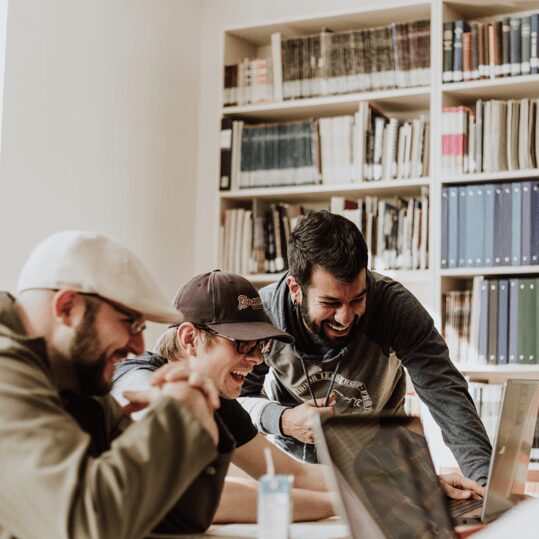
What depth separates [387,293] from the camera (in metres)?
2.38

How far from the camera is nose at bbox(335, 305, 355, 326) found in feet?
7.30

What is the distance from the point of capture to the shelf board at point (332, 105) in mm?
3707

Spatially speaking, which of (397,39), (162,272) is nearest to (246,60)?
(397,39)

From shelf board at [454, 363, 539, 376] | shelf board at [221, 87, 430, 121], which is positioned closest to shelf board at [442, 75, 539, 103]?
shelf board at [221, 87, 430, 121]

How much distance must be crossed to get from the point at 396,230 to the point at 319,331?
1485mm

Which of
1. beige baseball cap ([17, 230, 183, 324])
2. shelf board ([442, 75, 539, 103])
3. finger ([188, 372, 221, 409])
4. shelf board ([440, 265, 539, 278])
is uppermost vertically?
shelf board ([442, 75, 539, 103])

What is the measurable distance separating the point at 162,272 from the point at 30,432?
9.52ft

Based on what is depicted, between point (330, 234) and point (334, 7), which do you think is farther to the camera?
point (334, 7)

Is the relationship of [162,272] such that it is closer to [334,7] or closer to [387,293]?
[334,7]

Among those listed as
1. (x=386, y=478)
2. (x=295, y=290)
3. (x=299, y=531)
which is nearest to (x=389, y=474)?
(x=386, y=478)

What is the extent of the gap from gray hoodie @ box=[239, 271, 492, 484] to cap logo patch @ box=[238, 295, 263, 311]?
1.20 feet

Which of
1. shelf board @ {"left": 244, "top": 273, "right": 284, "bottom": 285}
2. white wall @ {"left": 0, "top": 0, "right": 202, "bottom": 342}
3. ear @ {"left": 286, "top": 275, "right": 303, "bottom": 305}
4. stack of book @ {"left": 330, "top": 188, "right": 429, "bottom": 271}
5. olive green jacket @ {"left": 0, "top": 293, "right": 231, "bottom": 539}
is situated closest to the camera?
olive green jacket @ {"left": 0, "top": 293, "right": 231, "bottom": 539}

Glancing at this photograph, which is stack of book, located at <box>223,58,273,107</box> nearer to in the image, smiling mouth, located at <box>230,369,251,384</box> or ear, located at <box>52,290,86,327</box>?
smiling mouth, located at <box>230,369,251,384</box>

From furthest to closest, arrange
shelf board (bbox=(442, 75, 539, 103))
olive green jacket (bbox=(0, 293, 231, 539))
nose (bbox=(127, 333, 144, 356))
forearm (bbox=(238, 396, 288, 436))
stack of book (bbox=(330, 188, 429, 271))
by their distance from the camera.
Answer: stack of book (bbox=(330, 188, 429, 271)) → shelf board (bbox=(442, 75, 539, 103)) → forearm (bbox=(238, 396, 288, 436)) → nose (bbox=(127, 333, 144, 356)) → olive green jacket (bbox=(0, 293, 231, 539))
